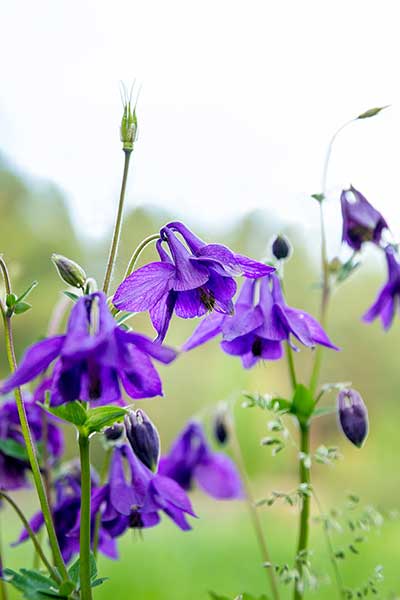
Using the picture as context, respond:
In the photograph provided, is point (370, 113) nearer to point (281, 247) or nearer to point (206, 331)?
point (281, 247)

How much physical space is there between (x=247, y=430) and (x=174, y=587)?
182 centimetres

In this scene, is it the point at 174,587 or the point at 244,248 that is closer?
the point at 174,587

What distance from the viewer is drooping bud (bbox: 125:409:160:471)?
0.65m

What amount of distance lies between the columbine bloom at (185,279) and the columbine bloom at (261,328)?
8 centimetres

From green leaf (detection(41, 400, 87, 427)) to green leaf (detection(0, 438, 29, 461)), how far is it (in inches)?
10.9

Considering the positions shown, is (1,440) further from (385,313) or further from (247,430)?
(247,430)

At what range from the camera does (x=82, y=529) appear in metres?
0.58

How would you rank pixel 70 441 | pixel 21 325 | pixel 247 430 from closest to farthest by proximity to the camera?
pixel 247 430 < pixel 70 441 < pixel 21 325

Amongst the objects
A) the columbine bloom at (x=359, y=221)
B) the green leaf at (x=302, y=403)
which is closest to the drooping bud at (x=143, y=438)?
the green leaf at (x=302, y=403)

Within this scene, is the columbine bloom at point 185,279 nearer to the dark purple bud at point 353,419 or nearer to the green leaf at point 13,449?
the dark purple bud at point 353,419

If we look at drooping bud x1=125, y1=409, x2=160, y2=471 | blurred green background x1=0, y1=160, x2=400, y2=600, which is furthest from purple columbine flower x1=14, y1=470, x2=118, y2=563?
blurred green background x1=0, y1=160, x2=400, y2=600

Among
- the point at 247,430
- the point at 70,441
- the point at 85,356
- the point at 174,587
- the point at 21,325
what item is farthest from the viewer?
the point at 21,325

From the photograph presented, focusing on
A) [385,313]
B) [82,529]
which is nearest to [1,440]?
[82,529]

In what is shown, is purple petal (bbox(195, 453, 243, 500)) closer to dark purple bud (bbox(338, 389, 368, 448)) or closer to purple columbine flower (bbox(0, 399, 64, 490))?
purple columbine flower (bbox(0, 399, 64, 490))
